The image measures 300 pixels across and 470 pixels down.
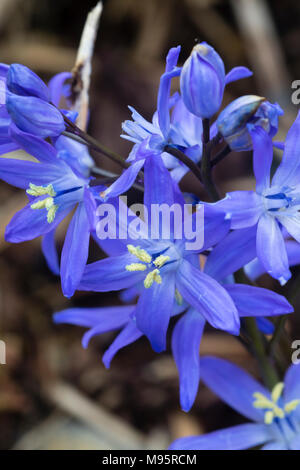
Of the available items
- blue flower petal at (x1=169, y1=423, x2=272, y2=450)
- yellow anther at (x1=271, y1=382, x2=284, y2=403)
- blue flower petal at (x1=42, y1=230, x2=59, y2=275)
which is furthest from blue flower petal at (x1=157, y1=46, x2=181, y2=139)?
blue flower petal at (x1=169, y1=423, x2=272, y2=450)

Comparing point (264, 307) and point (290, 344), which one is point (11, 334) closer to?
point (290, 344)

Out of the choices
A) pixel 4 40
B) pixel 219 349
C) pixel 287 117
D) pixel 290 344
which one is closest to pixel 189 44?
pixel 287 117

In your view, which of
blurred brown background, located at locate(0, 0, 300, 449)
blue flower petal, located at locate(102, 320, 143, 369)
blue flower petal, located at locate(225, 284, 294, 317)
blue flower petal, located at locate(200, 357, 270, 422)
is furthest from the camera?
blurred brown background, located at locate(0, 0, 300, 449)

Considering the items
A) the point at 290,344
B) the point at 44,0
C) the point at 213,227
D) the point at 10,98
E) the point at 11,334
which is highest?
the point at 10,98

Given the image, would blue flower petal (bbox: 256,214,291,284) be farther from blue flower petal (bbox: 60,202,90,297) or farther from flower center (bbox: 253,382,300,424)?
flower center (bbox: 253,382,300,424)

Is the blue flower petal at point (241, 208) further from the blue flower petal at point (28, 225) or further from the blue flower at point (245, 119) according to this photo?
the blue flower petal at point (28, 225)

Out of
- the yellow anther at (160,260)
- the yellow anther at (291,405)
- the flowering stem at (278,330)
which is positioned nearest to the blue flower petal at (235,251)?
the yellow anther at (160,260)
